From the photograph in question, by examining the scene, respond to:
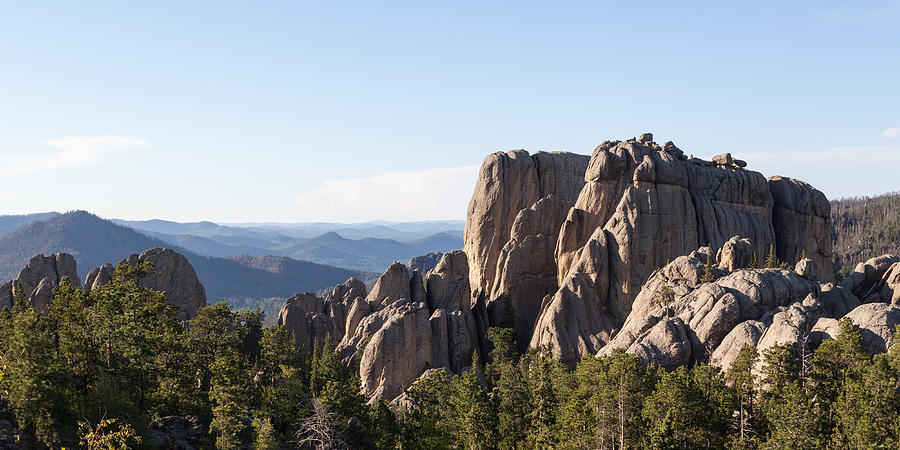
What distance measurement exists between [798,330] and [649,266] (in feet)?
132

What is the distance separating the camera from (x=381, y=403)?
61.9 m

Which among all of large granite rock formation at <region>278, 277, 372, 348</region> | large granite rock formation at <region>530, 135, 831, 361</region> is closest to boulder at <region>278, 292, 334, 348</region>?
large granite rock formation at <region>278, 277, 372, 348</region>

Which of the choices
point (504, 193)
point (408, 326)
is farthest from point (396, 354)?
point (504, 193)

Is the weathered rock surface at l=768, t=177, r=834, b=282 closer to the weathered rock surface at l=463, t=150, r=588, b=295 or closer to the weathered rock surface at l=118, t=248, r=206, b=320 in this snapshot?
the weathered rock surface at l=463, t=150, r=588, b=295

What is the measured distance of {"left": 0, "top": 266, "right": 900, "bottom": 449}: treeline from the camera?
1722 inches

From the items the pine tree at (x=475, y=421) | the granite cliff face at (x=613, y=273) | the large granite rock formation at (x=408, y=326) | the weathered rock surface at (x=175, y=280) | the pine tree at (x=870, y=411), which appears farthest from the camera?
the weathered rock surface at (x=175, y=280)

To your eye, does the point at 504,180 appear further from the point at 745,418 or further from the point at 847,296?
the point at 745,418

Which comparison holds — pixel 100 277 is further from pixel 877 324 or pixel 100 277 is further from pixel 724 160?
pixel 724 160

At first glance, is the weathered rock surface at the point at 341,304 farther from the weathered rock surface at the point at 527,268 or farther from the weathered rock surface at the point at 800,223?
the weathered rock surface at the point at 800,223

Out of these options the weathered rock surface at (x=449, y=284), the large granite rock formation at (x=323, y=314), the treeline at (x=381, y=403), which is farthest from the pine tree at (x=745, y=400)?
A: the large granite rock formation at (x=323, y=314)

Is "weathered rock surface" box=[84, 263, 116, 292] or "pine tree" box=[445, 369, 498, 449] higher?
"weathered rock surface" box=[84, 263, 116, 292]

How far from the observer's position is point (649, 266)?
98500 millimetres

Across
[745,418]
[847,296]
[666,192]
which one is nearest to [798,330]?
[745,418]

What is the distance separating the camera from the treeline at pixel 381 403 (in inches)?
1722
